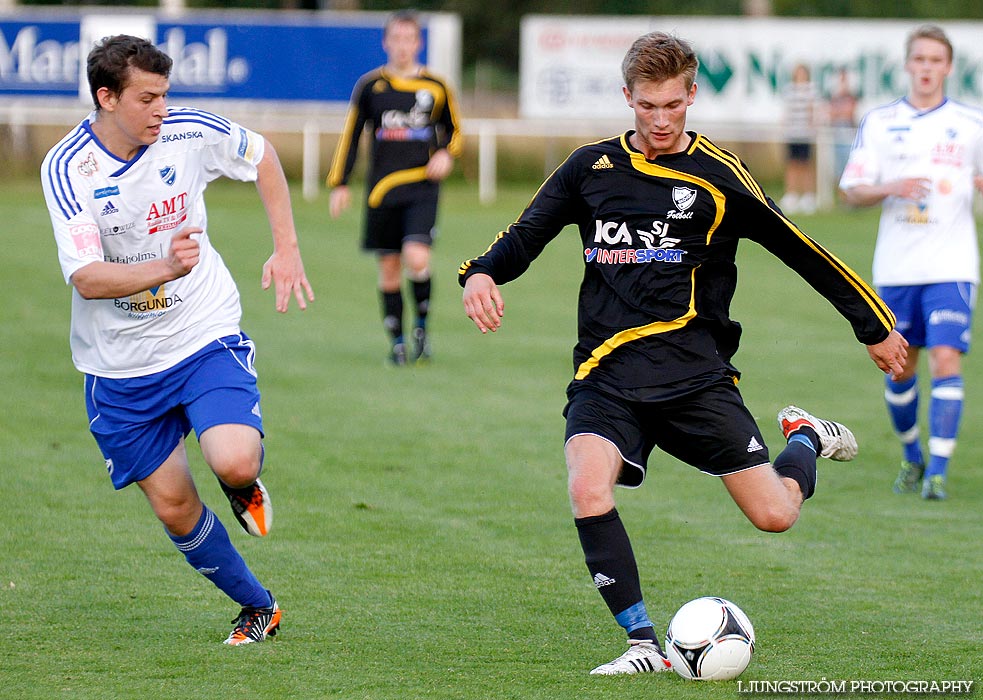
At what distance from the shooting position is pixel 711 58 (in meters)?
26.6

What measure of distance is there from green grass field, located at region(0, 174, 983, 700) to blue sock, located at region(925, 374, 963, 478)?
24cm

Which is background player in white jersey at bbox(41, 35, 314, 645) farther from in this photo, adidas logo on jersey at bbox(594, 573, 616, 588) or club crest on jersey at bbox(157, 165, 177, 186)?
adidas logo on jersey at bbox(594, 573, 616, 588)

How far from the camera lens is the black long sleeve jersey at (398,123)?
11.5m

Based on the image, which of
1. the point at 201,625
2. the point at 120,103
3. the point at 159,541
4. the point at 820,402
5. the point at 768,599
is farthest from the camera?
the point at 820,402

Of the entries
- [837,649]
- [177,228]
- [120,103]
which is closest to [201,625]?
[177,228]

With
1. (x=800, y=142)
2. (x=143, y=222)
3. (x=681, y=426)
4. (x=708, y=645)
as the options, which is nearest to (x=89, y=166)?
(x=143, y=222)

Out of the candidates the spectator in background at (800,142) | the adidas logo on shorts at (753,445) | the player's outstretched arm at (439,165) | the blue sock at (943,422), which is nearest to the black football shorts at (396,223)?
the player's outstretched arm at (439,165)

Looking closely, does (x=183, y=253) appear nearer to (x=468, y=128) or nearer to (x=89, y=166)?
(x=89, y=166)

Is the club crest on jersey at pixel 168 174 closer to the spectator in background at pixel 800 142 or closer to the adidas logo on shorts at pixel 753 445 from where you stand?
the adidas logo on shorts at pixel 753 445

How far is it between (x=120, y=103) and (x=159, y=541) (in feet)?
7.32

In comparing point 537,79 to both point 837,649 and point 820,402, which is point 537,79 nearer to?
point 820,402

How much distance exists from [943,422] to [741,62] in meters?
19.7

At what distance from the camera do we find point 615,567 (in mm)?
4664

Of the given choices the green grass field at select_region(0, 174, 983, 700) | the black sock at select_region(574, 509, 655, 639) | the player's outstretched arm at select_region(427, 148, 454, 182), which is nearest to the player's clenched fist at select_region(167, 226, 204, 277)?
the green grass field at select_region(0, 174, 983, 700)
